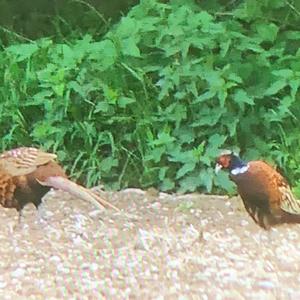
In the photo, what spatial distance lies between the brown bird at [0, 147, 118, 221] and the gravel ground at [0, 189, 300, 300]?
0.71 ft

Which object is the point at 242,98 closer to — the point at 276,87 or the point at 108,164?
the point at 276,87

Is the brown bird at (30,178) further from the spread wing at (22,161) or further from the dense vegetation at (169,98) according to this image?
the dense vegetation at (169,98)

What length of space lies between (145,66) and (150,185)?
61 cm

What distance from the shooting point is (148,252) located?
4.57m

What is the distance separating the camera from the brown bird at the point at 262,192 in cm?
439

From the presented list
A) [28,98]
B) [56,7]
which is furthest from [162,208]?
[56,7]

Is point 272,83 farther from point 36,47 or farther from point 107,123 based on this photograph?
point 36,47

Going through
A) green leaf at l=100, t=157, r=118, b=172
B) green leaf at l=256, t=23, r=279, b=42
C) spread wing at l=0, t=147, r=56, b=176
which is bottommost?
green leaf at l=100, t=157, r=118, b=172

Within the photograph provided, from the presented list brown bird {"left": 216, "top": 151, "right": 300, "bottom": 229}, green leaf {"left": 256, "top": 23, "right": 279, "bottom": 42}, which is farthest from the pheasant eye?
green leaf {"left": 256, "top": 23, "right": 279, "bottom": 42}

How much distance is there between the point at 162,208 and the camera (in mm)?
5254

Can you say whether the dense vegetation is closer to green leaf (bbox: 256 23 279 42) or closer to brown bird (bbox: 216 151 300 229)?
green leaf (bbox: 256 23 279 42)

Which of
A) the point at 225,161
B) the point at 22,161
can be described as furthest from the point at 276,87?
the point at 22,161

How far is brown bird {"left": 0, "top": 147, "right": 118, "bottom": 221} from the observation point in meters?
4.56

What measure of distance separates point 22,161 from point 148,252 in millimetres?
613
